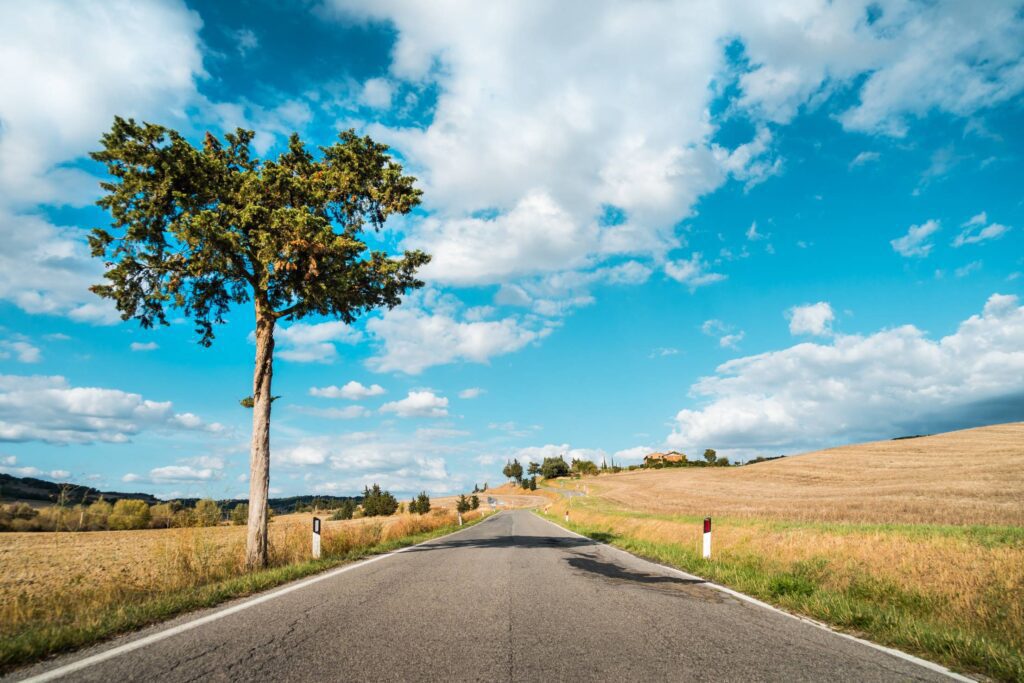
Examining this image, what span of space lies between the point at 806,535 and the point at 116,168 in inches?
730

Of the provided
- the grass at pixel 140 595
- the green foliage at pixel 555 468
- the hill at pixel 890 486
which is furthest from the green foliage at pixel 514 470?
the grass at pixel 140 595

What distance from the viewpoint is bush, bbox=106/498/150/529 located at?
48.4m

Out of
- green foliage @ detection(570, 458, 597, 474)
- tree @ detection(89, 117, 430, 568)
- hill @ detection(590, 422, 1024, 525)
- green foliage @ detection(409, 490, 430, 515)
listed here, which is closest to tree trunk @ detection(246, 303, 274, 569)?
tree @ detection(89, 117, 430, 568)

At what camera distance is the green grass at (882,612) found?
4418 mm

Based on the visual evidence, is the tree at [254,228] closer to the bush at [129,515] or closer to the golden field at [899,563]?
the golden field at [899,563]

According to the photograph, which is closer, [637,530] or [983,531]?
[983,531]

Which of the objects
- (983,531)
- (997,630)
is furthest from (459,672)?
(983,531)

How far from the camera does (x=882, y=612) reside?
20.2 ft

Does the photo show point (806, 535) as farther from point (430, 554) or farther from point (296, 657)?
point (296, 657)

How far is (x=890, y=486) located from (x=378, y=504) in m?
52.1

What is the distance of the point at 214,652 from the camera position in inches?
167

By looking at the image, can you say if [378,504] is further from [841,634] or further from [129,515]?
Result: [841,634]

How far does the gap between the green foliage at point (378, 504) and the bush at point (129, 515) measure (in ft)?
73.8

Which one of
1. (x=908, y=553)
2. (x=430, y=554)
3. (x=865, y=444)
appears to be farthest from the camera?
(x=865, y=444)
